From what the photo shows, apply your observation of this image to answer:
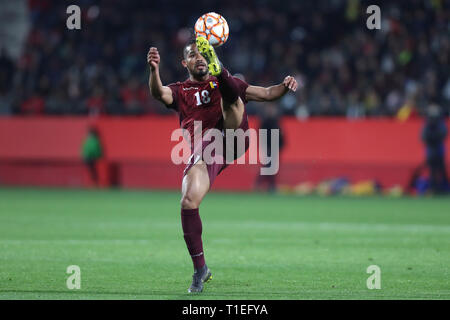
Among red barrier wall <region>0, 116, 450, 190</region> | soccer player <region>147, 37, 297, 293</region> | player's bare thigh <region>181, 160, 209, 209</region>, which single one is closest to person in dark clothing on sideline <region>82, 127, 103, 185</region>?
red barrier wall <region>0, 116, 450, 190</region>

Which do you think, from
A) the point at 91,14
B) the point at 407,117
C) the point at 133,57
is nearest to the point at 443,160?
the point at 407,117

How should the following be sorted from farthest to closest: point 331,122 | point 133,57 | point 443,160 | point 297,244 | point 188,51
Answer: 1. point 133,57
2. point 331,122
3. point 443,160
4. point 297,244
5. point 188,51

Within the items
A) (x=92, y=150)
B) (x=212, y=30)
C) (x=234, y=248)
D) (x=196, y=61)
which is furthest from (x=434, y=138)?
(x=196, y=61)

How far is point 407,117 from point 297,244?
36.8ft

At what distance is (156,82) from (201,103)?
22.5 inches

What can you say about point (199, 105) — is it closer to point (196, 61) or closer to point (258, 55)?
point (196, 61)

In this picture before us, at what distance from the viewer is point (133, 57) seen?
86.8 ft

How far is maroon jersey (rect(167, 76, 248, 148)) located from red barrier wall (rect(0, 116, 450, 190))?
1385 cm

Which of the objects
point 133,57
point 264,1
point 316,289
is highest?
point 264,1

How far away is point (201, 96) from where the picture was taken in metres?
8.79

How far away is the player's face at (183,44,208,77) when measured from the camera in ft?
28.0

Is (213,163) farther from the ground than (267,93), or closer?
closer

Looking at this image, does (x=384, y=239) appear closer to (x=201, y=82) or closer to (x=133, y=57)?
(x=201, y=82)

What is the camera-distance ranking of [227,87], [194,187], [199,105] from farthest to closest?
[199,105]
[194,187]
[227,87]
